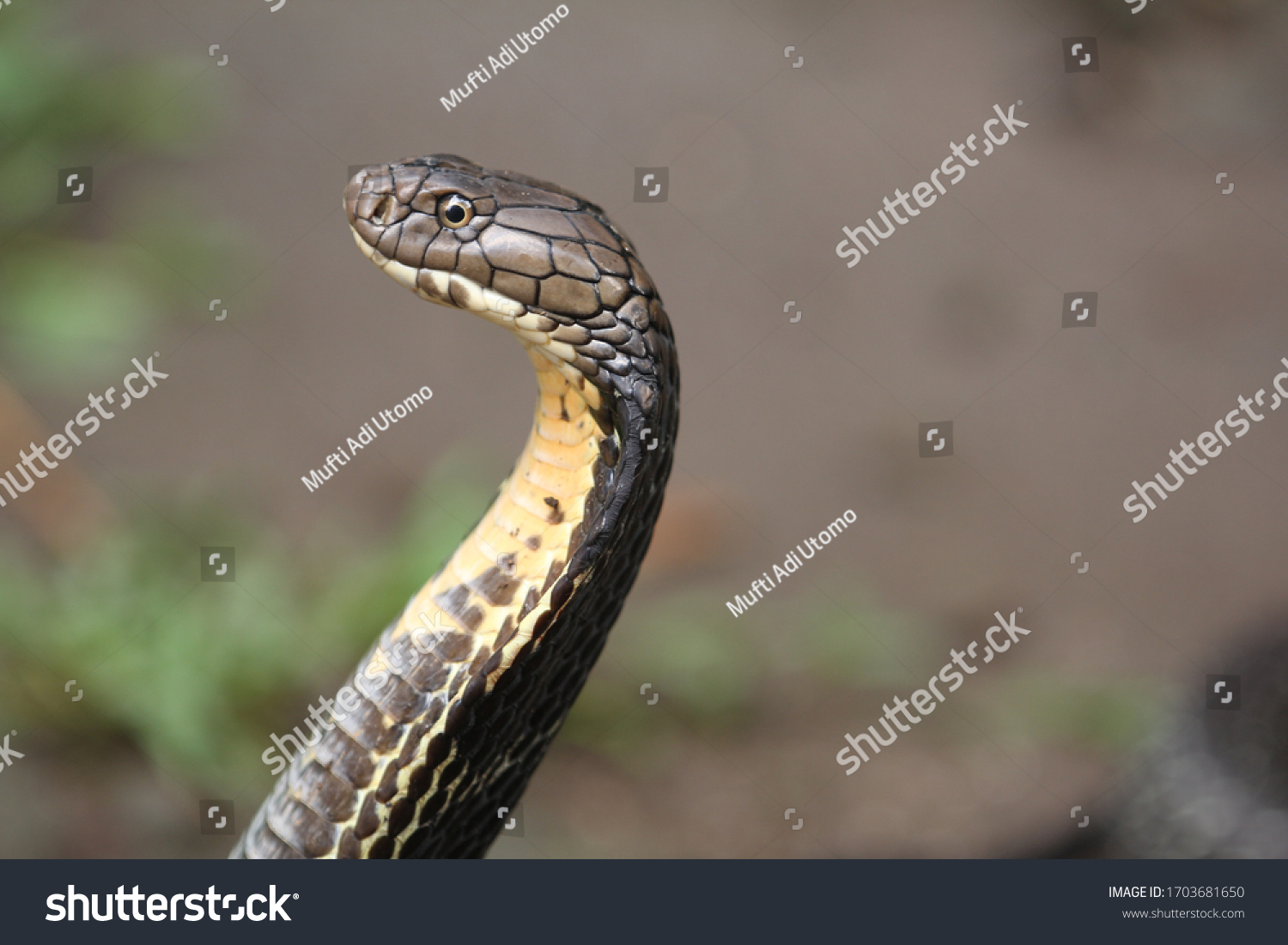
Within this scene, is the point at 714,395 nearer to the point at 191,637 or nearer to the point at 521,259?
the point at 191,637

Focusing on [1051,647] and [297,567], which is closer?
[297,567]

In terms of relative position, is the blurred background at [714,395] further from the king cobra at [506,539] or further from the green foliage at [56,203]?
the king cobra at [506,539]

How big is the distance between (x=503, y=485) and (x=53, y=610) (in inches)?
113

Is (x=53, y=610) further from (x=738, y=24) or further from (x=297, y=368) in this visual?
(x=738, y=24)

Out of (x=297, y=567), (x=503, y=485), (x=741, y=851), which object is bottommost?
(x=741, y=851)

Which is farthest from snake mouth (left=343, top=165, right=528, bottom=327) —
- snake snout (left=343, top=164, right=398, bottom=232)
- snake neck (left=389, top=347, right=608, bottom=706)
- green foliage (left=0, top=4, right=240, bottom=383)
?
green foliage (left=0, top=4, right=240, bottom=383)

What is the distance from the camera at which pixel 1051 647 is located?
16.1 ft

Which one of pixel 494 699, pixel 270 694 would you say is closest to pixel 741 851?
pixel 270 694

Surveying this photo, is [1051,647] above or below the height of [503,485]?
below

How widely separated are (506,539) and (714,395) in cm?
411

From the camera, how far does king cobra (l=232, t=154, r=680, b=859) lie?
1704 mm

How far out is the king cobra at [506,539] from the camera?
5.59 ft

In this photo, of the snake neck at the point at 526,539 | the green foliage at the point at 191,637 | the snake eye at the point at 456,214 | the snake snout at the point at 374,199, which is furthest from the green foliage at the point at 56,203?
the snake neck at the point at 526,539

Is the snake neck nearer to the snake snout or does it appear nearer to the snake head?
the snake head
